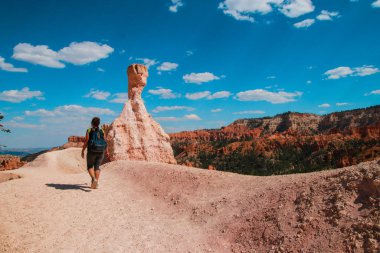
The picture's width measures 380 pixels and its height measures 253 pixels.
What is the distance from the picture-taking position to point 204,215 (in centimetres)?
741

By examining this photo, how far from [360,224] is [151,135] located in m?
17.5

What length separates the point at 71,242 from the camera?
246 inches

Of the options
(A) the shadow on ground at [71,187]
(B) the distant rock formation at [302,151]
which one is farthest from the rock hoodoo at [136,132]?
(B) the distant rock formation at [302,151]

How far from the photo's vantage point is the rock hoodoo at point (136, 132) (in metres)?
18.6

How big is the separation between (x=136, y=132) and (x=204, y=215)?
13.8 m

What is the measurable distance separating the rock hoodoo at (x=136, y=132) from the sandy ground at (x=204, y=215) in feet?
28.0

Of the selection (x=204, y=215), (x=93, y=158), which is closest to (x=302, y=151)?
(x=93, y=158)

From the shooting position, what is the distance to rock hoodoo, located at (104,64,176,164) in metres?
18.6

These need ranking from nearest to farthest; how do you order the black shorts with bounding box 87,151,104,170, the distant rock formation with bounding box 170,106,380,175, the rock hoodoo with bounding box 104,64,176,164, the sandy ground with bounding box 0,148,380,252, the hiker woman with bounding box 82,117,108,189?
the sandy ground with bounding box 0,148,380,252
the hiker woman with bounding box 82,117,108,189
the black shorts with bounding box 87,151,104,170
the rock hoodoo with bounding box 104,64,176,164
the distant rock formation with bounding box 170,106,380,175

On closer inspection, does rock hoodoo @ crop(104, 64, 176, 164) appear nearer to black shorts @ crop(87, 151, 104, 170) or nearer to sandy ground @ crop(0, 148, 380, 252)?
black shorts @ crop(87, 151, 104, 170)

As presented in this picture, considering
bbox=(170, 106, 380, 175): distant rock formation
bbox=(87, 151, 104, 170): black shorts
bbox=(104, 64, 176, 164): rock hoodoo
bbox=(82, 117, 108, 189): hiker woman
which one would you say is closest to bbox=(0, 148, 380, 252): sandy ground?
bbox=(82, 117, 108, 189): hiker woman

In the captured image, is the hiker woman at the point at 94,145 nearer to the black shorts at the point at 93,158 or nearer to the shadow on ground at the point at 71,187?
the black shorts at the point at 93,158

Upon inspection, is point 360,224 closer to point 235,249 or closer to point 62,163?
point 235,249

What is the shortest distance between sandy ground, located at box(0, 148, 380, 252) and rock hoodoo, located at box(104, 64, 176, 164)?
8.53 metres
